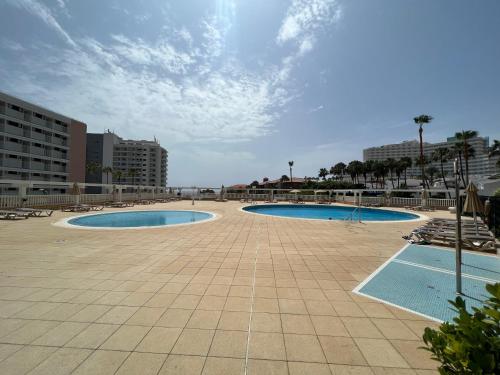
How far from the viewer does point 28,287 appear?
13.7ft

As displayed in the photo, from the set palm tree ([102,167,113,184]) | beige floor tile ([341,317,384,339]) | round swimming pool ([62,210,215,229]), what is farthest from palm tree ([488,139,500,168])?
palm tree ([102,167,113,184])

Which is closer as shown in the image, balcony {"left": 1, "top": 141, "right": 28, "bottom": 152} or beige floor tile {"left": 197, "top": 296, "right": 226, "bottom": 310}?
beige floor tile {"left": 197, "top": 296, "right": 226, "bottom": 310}

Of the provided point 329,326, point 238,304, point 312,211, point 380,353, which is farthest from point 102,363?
point 312,211

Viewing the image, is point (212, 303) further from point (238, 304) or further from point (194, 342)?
point (194, 342)

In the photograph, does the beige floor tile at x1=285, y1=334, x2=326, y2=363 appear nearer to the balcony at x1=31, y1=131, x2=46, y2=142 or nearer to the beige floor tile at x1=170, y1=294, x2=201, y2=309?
the beige floor tile at x1=170, y1=294, x2=201, y2=309

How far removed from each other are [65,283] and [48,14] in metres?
11.9

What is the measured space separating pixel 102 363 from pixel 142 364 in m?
0.40

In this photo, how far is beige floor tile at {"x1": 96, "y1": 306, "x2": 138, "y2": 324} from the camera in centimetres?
318

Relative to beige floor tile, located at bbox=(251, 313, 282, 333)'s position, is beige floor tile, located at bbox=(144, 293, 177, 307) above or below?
above

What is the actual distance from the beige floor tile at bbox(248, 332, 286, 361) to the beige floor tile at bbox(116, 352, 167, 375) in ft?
3.06

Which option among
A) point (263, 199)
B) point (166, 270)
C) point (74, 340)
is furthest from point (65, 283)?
point (263, 199)

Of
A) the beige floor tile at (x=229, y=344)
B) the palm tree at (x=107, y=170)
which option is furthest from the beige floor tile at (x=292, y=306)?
the palm tree at (x=107, y=170)

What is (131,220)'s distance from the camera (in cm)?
1446

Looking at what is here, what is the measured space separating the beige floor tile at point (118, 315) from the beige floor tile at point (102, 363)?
0.63m
